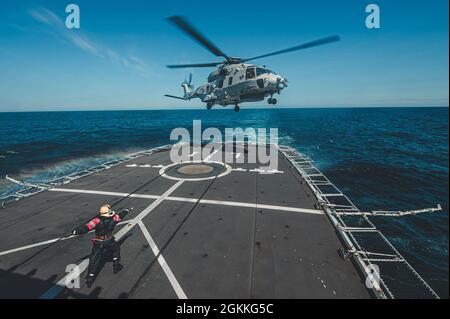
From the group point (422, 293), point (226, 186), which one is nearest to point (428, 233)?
point (422, 293)

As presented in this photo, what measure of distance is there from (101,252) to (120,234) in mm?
2514

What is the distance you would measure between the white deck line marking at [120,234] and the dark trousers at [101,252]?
85 centimetres

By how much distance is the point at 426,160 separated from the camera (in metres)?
36.4

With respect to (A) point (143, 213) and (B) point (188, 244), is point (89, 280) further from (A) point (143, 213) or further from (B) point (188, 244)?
(A) point (143, 213)

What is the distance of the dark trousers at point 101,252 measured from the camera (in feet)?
23.5

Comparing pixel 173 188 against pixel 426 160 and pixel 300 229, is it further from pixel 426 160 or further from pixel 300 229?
pixel 426 160

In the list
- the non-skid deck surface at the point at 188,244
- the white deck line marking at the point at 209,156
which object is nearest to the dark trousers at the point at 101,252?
the non-skid deck surface at the point at 188,244

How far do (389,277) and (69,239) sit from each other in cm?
1734

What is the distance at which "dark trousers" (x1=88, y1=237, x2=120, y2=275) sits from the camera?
7151 millimetres

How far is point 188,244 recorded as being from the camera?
916 centimetres

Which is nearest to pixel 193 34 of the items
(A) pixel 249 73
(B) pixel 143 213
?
(A) pixel 249 73

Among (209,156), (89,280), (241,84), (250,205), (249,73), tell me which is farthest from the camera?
(209,156)

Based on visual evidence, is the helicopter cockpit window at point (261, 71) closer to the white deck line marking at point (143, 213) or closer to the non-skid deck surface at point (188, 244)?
the non-skid deck surface at point (188, 244)

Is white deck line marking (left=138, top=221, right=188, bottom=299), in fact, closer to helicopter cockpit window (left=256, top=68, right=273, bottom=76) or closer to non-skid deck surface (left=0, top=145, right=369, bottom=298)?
non-skid deck surface (left=0, top=145, right=369, bottom=298)
